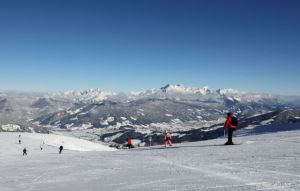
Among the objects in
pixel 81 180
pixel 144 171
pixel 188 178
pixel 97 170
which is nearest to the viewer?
pixel 188 178

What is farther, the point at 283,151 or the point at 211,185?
the point at 283,151

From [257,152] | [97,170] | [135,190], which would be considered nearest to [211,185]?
[135,190]

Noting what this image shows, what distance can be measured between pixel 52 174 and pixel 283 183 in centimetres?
1095

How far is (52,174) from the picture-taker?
1880 cm

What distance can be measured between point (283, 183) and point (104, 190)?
5.70m

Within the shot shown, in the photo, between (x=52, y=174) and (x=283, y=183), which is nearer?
(x=283, y=183)

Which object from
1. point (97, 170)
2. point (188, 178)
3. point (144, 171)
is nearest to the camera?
point (188, 178)

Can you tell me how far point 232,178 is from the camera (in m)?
14.0

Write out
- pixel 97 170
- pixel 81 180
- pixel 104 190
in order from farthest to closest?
1. pixel 97 170
2. pixel 81 180
3. pixel 104 190

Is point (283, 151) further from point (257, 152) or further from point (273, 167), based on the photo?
point (273, 167)

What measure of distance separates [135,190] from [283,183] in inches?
182

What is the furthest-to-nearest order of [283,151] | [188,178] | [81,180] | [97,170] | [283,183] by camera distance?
[283,151]
[97,170]
[81,180]
[188,178]
[283,183]

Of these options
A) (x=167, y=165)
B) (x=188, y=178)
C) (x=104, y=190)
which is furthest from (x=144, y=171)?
(x=104, y=190)

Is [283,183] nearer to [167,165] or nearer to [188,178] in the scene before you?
[188,178]
